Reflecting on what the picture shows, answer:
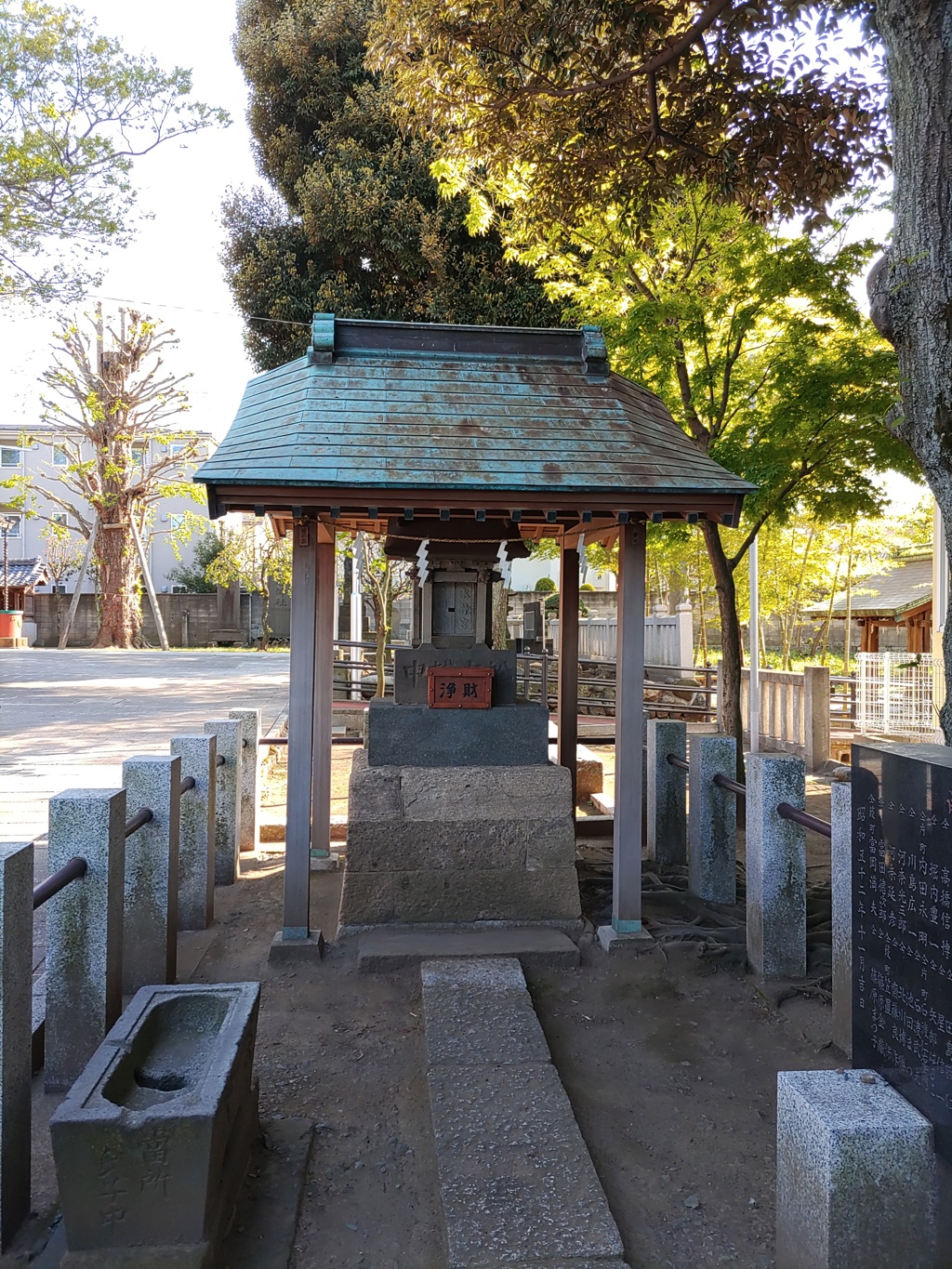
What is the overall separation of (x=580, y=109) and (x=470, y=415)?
15.0 ft

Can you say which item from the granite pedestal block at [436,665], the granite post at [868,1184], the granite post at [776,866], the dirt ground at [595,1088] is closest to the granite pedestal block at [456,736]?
the granite pedestal block at [436,665]

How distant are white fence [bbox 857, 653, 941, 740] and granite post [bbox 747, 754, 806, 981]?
9734 millimetres

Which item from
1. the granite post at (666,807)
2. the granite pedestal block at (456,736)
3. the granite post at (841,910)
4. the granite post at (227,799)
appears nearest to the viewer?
the granite post at (841,910)

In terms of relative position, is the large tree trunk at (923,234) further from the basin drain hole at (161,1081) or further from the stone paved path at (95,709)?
the stone paved path at (95,709)

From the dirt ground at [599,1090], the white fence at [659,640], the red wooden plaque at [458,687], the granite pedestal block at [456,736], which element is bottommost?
the dirt ground at [599,1090]

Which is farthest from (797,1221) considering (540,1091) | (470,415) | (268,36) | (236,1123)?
(268,36)

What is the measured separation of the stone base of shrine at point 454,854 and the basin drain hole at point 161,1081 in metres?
2.52

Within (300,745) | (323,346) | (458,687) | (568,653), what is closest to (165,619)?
(568,653)

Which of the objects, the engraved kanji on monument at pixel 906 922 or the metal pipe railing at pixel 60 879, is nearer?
the engraved kanji on monument at pixel 906 922

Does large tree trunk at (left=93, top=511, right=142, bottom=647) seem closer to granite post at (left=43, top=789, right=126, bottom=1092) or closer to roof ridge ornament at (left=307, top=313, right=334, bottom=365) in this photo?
roof ridge ornament at (left=307, top=313, right=334, bottom=365)

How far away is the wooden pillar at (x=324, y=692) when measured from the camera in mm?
6121

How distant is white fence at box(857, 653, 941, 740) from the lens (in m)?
13.5

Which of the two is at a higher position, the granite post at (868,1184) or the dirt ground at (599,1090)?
the granite post at (868,1184)

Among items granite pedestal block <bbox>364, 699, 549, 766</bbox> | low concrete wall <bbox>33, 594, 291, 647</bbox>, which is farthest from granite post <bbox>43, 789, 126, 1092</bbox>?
low concrete wall <bbox>33, 594, 291, 647</bbox>
